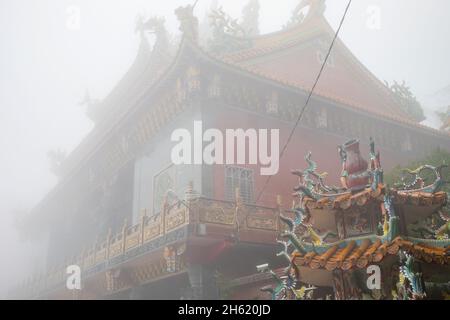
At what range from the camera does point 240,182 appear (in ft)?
43.2

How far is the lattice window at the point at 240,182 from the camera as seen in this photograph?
42.2 feet

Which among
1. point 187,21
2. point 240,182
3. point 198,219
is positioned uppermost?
point 187,21

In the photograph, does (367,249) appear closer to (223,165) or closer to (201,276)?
(201,276)

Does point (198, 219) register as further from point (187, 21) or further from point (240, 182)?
point (187, 21)

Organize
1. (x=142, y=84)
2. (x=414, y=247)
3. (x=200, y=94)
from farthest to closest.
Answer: (x=142, y=84)
(x=200, y=94)
(x=414, y=247)

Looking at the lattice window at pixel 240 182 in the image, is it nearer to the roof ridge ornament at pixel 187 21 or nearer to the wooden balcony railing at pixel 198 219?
the wooden balcony railing at pixel 198 219

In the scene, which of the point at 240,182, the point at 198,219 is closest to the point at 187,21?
the point at 240,182

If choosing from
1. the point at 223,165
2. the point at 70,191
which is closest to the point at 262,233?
the point at 223,165

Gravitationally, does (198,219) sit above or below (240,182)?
below

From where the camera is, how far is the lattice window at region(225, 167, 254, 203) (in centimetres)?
1288

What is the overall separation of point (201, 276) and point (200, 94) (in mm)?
5246

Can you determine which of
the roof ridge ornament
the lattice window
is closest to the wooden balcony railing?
the lattice window

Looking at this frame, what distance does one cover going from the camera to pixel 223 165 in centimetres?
1298

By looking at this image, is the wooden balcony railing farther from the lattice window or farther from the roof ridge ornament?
the roof ridge ornament
